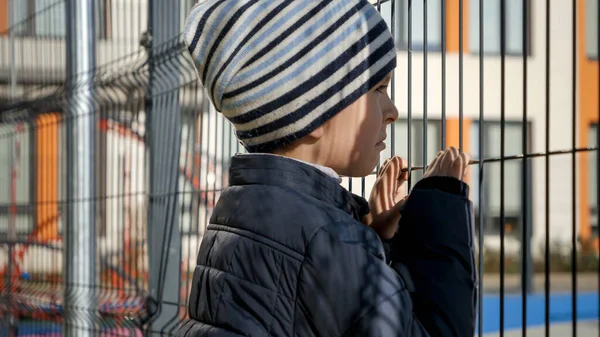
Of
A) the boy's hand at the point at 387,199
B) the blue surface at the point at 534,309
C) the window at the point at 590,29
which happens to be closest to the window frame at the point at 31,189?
the boy's hand at the point at 387,199

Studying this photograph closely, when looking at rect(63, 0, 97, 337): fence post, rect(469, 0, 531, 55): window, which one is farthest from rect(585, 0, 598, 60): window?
rect(63, 0, 97, 337): fence post

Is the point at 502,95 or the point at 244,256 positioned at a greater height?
the point at 502,95

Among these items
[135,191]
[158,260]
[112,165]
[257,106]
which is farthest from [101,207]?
[257,106]

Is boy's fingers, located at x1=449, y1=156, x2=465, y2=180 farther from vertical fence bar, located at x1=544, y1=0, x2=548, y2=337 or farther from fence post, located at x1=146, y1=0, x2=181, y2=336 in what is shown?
fence post, located at x1=146, y1=0, x2=181, y2=336

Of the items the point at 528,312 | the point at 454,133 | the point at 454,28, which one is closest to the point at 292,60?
the point at 454,133

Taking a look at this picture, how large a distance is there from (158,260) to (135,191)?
43 cm

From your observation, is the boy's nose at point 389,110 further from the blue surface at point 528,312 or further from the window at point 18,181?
the window at point 18,181

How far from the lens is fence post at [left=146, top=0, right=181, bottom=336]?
3301 mm

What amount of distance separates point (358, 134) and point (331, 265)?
0.23 m

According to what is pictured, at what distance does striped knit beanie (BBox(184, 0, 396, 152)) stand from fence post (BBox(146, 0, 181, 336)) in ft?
5.28

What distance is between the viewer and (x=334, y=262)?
1.50 metres

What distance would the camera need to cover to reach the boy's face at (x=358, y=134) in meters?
1.62

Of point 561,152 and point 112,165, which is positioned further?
point 112,165

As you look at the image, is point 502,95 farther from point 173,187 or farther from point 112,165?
point 112,165
